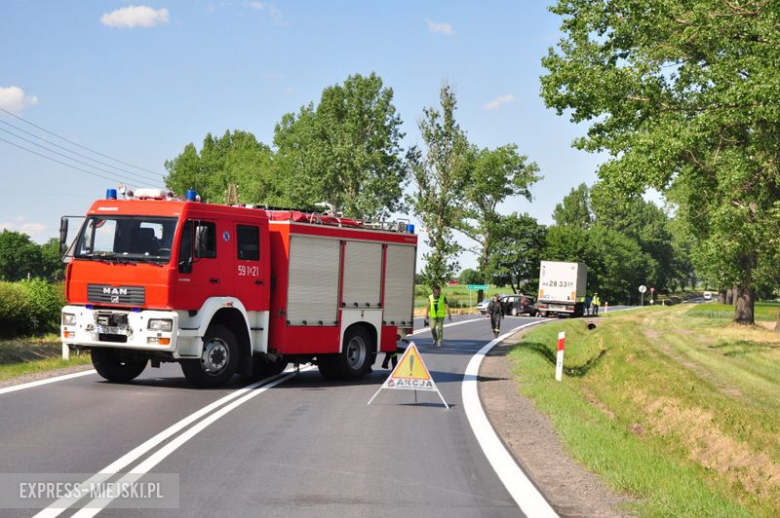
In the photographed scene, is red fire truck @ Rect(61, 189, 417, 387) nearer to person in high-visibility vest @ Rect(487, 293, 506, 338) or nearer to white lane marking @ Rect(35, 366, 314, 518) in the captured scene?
white lane marking @ Rect(35, 366, 314, 518)

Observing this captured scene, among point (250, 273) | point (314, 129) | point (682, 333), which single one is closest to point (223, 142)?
point (314, 129)

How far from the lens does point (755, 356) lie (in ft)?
112

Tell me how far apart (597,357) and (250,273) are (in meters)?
18.6

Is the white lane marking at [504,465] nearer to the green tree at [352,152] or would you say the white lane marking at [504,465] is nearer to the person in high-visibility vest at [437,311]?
the person in high-visibility vest at [437,311]

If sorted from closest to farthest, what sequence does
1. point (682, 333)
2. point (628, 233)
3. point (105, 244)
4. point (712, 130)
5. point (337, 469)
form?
1. point (337, 469)
2. point (105, 244)
3. point (712, 130)
4. point (682, 333)
5. point (628, 233)

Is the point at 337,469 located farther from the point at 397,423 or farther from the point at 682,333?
the point at 682,333

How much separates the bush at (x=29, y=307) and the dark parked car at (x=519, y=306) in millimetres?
47019

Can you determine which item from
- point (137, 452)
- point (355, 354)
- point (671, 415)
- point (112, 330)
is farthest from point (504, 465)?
point (671, 415)

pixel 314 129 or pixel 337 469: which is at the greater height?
pixel 314 129

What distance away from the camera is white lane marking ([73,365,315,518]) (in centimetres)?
693

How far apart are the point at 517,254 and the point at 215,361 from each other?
90.6 meters

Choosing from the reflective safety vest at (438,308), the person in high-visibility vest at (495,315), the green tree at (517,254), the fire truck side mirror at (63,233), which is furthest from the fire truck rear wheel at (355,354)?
the green tree at (517,254)

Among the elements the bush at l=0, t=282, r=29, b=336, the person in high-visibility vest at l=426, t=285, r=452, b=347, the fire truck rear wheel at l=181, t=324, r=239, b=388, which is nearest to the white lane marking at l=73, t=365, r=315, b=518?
the fire truck rear wheel at l=181, t=324, r=239, b=388

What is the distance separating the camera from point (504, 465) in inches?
372
